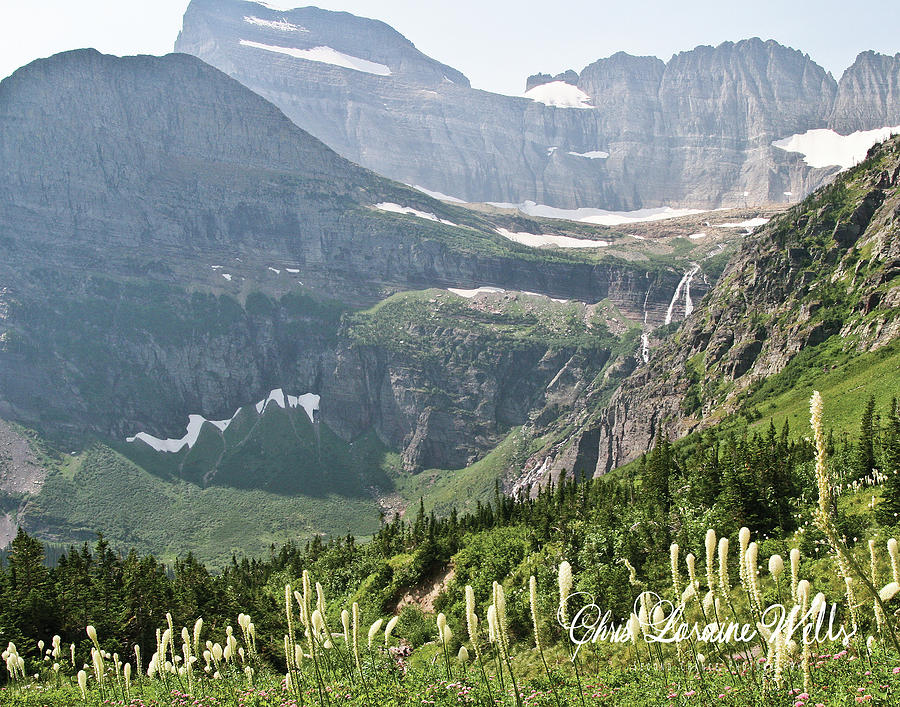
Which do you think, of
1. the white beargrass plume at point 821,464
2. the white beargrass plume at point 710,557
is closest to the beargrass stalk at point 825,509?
the white beargrass plume at point 821,464

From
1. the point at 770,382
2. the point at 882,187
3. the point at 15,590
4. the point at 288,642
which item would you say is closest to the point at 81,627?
the point at 15,590

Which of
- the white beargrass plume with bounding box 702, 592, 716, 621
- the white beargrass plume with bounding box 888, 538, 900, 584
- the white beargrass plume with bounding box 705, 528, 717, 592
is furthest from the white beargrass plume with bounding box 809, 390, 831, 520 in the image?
the white beargrass plume with bounding box 702, 592, 716, 621

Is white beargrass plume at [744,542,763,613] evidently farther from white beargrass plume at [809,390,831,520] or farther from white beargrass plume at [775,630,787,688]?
white beargrass plume at [809,390,831,520]

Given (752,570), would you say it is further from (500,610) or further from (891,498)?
(891,498)

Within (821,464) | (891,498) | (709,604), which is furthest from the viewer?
(891,498)

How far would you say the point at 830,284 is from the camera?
619 feet

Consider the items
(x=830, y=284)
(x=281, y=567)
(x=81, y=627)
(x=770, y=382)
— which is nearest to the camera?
(x=81, y=627)

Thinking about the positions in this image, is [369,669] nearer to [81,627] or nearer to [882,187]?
[81,627]

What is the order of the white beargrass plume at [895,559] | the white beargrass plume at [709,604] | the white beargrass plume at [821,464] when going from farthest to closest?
the white beargrass plume at [709,604] < the white beargrass plume at [895,559] < the white beargrass plume at [821,464]

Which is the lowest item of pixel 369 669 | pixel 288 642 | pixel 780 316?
pixel 369 669

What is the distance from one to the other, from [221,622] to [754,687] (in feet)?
114

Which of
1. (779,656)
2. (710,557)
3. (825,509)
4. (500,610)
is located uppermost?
(825,509)

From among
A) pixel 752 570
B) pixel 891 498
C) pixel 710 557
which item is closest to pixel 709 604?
pixel 710 557

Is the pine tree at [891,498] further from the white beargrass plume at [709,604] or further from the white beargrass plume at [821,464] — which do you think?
the white beargrass plume at [821,464]
